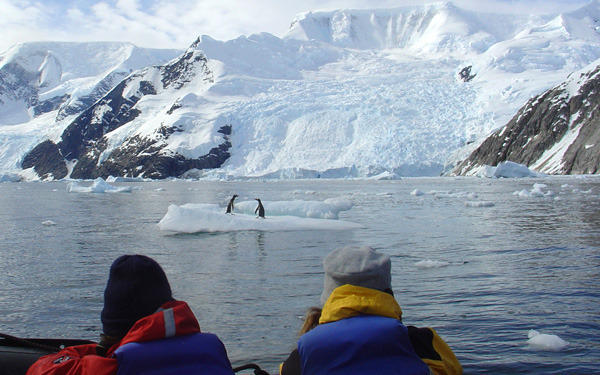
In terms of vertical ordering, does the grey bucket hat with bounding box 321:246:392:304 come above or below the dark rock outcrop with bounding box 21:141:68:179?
below

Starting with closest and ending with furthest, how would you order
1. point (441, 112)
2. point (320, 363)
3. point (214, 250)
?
point (320, 363), point (214, 250), point (441, 112)

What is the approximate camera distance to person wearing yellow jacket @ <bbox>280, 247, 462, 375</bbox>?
2.47m

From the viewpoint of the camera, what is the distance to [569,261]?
9.49 metres

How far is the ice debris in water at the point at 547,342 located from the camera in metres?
5.26

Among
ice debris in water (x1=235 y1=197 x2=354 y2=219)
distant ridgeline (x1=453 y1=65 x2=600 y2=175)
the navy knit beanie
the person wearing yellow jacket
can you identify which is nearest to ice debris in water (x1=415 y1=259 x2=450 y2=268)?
the person wearing yellow jacket

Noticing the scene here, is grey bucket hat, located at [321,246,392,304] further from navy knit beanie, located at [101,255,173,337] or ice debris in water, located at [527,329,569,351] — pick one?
ice debris in water, located at [527,329,569,351]

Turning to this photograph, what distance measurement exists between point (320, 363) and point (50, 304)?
19.9ft

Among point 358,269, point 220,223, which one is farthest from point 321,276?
point 220,223

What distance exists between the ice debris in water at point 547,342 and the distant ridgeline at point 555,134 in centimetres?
5658

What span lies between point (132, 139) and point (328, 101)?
42.3 m

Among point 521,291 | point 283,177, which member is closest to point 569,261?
point 521,291

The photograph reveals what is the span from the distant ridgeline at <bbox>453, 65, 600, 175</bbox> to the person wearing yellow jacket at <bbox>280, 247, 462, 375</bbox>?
196 feet

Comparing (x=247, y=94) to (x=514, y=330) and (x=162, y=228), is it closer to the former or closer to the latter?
(x=162, y=228)

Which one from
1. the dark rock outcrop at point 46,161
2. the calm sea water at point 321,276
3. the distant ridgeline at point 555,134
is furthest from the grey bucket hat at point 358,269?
the dark rock outcrop at point 46,161
